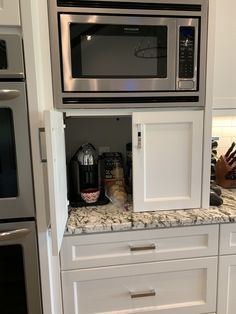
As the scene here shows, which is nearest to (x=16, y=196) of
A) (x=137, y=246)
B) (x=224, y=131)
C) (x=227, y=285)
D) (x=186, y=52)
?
(x=137, y=246)

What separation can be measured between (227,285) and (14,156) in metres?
1.21

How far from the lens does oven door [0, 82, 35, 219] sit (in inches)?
41.9

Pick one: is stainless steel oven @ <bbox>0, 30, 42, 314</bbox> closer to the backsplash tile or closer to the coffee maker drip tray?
the coffee maker drip tray

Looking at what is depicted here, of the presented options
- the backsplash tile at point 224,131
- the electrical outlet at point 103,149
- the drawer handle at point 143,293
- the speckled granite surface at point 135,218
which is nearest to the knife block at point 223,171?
the backsplash tile at point 224,131

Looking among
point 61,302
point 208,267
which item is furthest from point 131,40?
point 61,302

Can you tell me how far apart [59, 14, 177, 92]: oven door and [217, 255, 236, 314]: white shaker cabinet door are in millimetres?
909

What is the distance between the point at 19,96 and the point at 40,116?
112 millimetres

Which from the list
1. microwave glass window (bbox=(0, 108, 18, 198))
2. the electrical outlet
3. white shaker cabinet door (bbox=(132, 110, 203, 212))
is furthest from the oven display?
the electrical outlet

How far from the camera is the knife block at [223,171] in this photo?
1832 mm

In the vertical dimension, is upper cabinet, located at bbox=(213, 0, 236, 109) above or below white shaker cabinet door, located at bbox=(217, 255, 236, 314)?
above

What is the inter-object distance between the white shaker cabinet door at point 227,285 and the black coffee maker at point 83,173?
77 centimetres

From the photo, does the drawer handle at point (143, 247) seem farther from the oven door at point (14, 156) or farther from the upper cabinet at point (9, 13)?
the upper cabinet at point (9, 13)

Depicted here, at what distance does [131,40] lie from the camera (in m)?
1.28

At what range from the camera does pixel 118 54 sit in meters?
1.28
